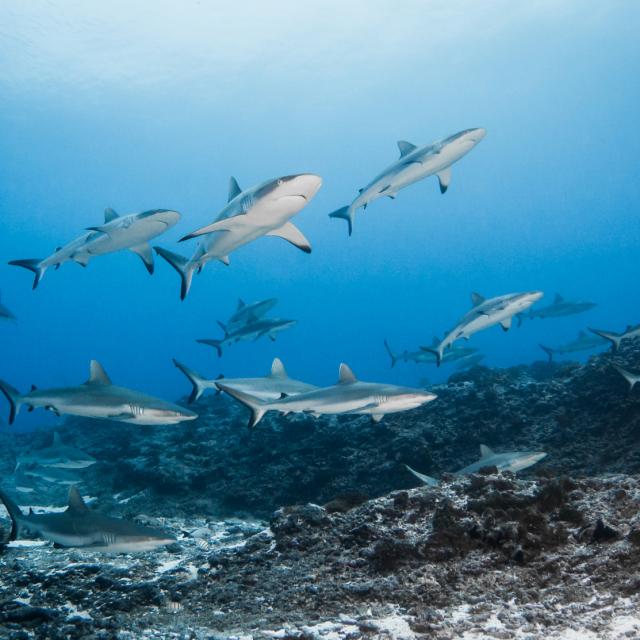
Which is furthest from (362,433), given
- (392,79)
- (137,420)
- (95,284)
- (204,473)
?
(95,284)

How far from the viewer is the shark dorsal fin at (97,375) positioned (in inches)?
284

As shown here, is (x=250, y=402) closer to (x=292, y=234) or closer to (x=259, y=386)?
(x=259, y=386)

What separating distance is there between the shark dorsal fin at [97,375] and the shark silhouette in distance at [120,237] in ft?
7.09

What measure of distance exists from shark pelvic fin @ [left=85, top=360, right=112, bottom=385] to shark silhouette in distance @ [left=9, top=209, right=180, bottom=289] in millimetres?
2164

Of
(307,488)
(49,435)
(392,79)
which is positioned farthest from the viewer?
(392,79)

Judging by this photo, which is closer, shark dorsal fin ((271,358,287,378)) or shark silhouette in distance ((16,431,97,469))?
shark dorsal fin ((271,358,287,378))

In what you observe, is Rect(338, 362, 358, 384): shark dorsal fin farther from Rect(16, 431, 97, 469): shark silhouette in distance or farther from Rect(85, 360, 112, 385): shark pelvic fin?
Rect(16, 431, 97, 469): shark silhouette in distance

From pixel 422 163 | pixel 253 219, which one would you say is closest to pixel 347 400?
pixel 253 219

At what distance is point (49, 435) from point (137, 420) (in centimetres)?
1787

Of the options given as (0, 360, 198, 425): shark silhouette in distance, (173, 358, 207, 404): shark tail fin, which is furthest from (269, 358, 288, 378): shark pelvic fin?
(0, 360, 198, 425): shark silhouette in distance

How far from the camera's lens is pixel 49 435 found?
70.2ft

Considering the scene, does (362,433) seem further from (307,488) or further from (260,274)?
(260,274)

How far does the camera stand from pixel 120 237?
26.9ft

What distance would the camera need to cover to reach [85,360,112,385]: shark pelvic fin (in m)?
7.22
